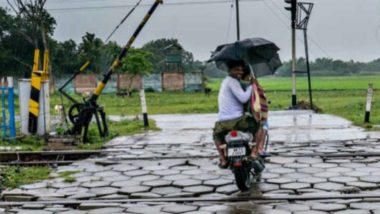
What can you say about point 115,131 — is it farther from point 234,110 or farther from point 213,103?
point 213,103

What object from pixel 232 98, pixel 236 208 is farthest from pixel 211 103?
pixel 236 208

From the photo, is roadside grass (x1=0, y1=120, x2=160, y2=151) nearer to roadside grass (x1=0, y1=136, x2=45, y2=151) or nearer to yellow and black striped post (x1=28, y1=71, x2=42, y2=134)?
roadside grass (x1=0, y1=136, x2=45, y2=151)

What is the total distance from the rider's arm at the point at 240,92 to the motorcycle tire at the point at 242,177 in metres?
0.85

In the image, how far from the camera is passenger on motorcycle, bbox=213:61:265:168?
22.7ft

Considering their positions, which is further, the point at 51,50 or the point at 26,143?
the point at 51,50

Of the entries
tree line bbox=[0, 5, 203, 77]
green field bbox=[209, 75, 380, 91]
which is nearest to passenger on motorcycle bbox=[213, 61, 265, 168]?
green field bbox=[209, 75, 380, 91]

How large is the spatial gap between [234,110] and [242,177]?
84 cm

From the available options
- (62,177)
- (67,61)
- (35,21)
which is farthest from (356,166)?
(67,61)

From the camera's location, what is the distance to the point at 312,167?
840 cm

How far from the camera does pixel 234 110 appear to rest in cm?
697

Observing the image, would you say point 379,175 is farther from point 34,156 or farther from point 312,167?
point 34,156

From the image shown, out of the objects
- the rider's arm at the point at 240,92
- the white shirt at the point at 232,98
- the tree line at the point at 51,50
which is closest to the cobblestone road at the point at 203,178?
the white shirt at the point at 232,98

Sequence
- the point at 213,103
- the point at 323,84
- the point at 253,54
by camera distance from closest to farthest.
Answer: the point at 253,54, the point at 213,103, the point at 323,84

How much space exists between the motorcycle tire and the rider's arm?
85cm
